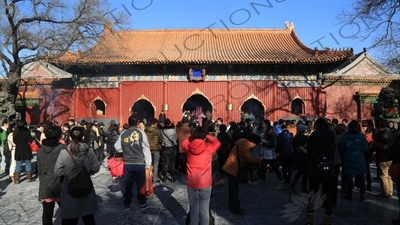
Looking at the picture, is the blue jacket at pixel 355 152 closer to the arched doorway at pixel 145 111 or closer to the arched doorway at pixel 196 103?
the arched doorway at pixel 196 103

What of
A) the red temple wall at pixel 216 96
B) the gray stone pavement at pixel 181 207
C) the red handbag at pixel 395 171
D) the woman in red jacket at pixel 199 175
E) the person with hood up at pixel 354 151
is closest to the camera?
the woman in red jacket at pixel 199 175

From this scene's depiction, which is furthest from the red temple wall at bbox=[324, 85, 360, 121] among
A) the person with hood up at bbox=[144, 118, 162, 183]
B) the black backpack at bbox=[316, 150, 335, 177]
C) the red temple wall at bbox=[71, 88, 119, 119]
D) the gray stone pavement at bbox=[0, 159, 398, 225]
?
the black backpack at bbox=[316, 150, 335, 177]

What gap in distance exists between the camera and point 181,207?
223 inches

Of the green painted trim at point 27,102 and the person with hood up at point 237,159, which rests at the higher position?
the green painted trim at point 27,102

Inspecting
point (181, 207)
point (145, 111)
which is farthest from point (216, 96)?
point (181, 207)

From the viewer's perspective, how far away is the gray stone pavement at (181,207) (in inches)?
194

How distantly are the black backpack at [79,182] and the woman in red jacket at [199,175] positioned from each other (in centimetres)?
116

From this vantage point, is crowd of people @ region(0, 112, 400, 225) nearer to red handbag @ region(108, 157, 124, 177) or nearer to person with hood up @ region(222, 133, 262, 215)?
person with hood up @ region(222, 133, 262, 215)

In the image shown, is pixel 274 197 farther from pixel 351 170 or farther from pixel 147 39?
pixel 147 39

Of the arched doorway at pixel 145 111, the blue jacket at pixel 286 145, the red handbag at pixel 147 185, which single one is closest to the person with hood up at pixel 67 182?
the red handbag at pixel 147 185

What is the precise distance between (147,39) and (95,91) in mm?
4760

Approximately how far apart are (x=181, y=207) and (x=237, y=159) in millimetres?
1408

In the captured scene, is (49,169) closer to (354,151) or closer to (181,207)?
(181,207)

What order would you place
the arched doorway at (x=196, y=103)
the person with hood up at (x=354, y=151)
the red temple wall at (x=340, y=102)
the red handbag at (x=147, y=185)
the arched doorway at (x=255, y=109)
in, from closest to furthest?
the red handbag at (x=147, y=185), the person with hood up at (x=354, y=151), the arched doorway at (x=255, y=109), the red temple wall at (x=340, y=102), the arched doorway at (x=196, y=103)
